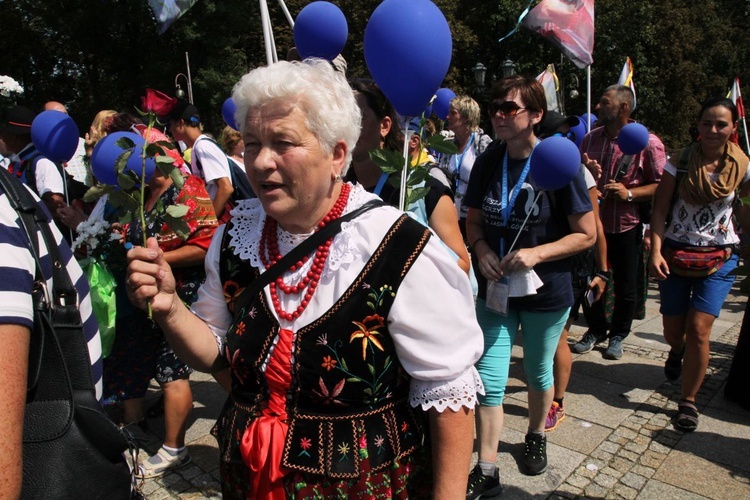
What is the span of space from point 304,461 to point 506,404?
2.94m

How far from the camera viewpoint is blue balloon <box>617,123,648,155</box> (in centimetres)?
436

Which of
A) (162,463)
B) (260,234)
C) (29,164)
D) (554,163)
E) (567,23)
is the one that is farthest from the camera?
(29,164)

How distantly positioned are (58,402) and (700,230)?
12.4 feet

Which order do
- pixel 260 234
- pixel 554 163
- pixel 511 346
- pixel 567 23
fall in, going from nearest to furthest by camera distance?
pixel 260 234 → pixel 554 163 → pixel 511 346 → pixel 567 23

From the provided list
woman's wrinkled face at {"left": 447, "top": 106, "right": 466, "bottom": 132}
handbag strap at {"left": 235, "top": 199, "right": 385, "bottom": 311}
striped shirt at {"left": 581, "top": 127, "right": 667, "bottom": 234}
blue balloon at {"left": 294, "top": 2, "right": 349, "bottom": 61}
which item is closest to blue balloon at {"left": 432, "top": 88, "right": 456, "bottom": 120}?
woman's wrinkled face at {"left": 447, "top": 106, "right": 466, "bottom": 132}

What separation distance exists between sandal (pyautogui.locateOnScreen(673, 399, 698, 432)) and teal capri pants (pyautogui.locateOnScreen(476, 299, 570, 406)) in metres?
1.30

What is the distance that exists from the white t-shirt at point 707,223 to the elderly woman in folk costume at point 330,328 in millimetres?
2848

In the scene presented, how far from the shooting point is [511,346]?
293cm

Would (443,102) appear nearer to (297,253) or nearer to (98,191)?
(297,253)

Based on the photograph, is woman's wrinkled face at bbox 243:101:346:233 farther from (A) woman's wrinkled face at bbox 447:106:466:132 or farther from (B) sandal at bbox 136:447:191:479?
(A) woman's wrinkled face at bbox 447:106:466:132

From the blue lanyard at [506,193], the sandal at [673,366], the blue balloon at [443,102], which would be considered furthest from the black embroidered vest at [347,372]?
the blue balloon at [443,102]

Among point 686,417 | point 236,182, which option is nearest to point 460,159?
point 236,182

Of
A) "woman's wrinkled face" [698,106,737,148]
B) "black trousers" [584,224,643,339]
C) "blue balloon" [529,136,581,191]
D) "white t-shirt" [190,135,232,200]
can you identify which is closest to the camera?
"blue balloon" [529,136,581,191]

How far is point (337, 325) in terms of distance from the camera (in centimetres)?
139
